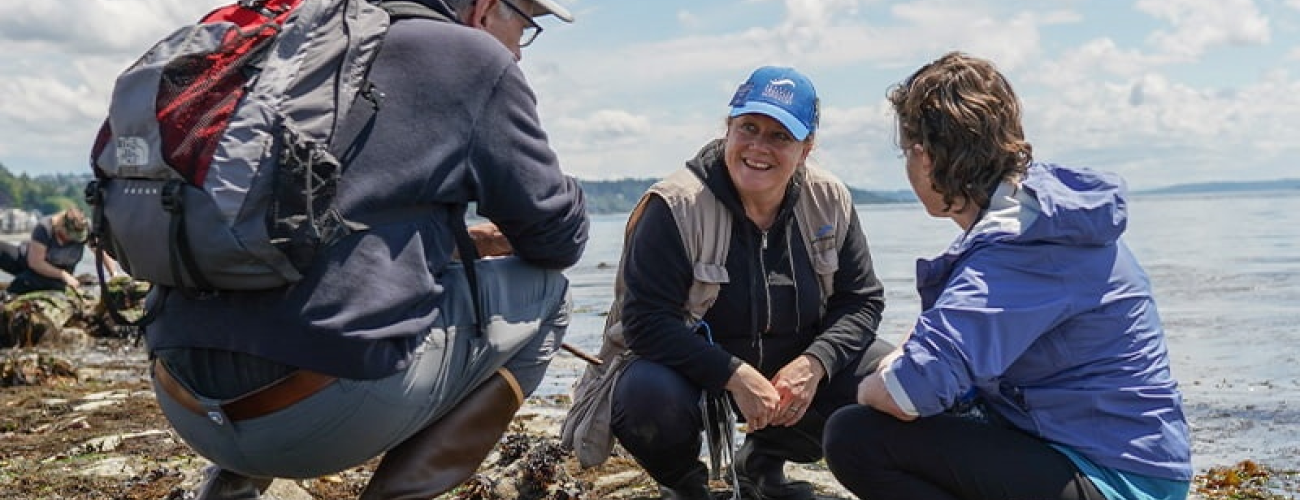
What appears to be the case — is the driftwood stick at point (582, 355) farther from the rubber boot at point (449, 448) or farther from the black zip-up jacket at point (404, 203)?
the black zip-up jacket at point (404, 203)

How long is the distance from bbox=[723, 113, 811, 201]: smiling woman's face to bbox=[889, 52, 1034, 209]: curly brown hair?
3.30 ft

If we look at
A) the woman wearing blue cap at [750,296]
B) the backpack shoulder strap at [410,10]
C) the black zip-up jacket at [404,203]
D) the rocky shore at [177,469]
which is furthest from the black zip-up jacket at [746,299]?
the backpack shoulder strap at [410,10]

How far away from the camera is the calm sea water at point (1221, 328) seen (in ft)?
23.5

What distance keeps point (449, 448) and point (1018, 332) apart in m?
1.61

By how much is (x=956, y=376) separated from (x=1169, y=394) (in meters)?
0.63

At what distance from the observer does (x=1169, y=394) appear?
3465 millimetres

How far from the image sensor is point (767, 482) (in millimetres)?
4988

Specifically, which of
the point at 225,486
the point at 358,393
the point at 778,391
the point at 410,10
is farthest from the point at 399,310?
the point at 778,391

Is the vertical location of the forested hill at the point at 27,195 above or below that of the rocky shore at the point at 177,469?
below

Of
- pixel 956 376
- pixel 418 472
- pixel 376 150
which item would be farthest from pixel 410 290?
pixel 956 376

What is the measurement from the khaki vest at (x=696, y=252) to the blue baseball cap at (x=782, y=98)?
34cm

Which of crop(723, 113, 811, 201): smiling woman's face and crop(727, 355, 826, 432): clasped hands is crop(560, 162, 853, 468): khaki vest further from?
crop(727, 355, 826, 432): clasped hands

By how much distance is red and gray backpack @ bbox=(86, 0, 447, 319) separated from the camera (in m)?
2.89

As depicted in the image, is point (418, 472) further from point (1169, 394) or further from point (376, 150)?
point (1169, 394)
